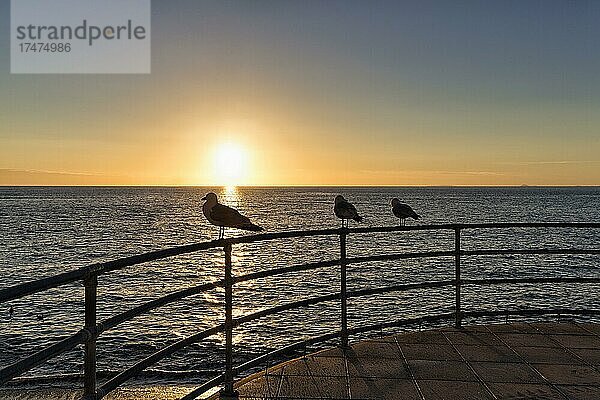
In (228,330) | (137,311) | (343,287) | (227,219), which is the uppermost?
(227,219)

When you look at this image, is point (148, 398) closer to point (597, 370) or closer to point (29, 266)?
point (597, 370)

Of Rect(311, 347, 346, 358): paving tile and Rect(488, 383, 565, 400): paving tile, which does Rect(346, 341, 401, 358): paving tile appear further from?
Rect(488, 383, 565, 400): paving tile

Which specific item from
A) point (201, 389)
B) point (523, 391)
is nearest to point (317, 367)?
point (201, 389)

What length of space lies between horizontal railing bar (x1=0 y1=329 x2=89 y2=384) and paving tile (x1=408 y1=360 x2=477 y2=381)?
3.17m

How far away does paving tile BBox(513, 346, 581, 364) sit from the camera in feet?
18.2

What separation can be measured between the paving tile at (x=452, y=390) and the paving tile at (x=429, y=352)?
66 cm

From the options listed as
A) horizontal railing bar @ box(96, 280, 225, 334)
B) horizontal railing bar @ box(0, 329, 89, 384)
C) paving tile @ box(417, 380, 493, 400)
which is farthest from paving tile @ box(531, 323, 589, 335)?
horizontal railing bar @ box(0, 329, 89, 384)

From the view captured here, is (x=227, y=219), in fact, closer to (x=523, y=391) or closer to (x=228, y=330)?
(x=228, y=330)

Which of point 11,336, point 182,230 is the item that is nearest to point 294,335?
point 11,336

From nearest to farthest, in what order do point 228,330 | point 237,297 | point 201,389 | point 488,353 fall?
point 201,389
point 228,330
point 488,353
point 237,297

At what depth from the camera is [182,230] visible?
67.7m

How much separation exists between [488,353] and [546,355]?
541 millimetres

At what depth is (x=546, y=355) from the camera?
5.72m

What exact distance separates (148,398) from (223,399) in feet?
27.8
